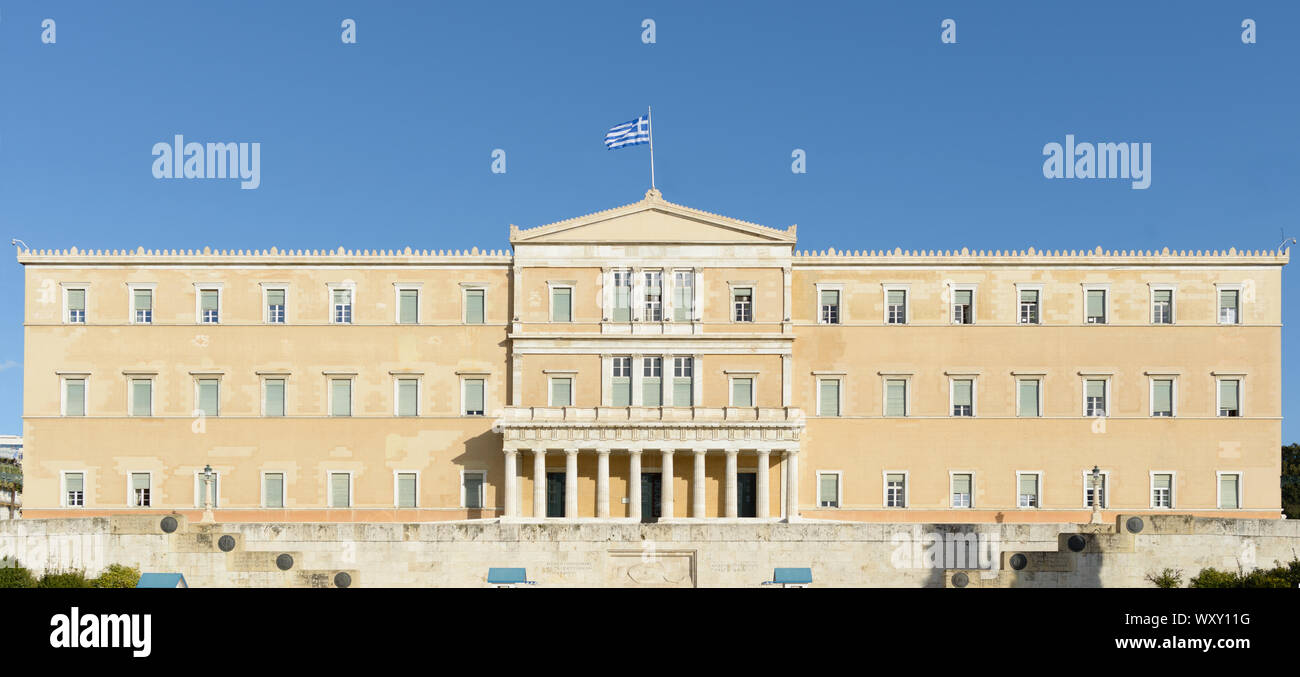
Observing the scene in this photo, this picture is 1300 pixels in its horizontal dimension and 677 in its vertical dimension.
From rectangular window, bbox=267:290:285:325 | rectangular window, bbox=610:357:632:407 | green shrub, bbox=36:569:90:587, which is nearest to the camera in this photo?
green shrub, bbox=36:569:90:587

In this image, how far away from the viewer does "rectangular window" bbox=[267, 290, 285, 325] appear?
5144cm

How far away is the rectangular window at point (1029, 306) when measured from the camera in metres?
51.3

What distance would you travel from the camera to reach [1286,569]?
33.5 meters

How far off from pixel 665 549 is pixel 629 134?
2125cm

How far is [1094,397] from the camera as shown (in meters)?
50.8

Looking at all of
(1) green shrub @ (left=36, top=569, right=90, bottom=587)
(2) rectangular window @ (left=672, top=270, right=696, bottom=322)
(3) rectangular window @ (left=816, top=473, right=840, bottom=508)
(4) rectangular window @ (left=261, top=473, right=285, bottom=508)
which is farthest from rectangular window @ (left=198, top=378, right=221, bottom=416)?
(3) rectangular window @ (left=816, top=473, right=840, bottom=508)

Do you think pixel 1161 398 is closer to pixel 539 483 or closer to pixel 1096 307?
pixel 1096 307

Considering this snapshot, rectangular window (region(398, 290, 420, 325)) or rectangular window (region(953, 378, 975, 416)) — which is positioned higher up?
rectangular window (region(398, 290, 420, 325))

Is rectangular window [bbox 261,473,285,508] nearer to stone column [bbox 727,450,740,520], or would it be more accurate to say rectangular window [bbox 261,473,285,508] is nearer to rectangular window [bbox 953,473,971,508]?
stone column [bbox 727,450,740,520]

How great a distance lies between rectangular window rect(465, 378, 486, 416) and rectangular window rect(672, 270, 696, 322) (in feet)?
27.9

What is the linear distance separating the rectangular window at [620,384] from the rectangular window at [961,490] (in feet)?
45.0

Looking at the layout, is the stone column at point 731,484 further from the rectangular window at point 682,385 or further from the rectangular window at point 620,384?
the rectangular window at point 620,384
